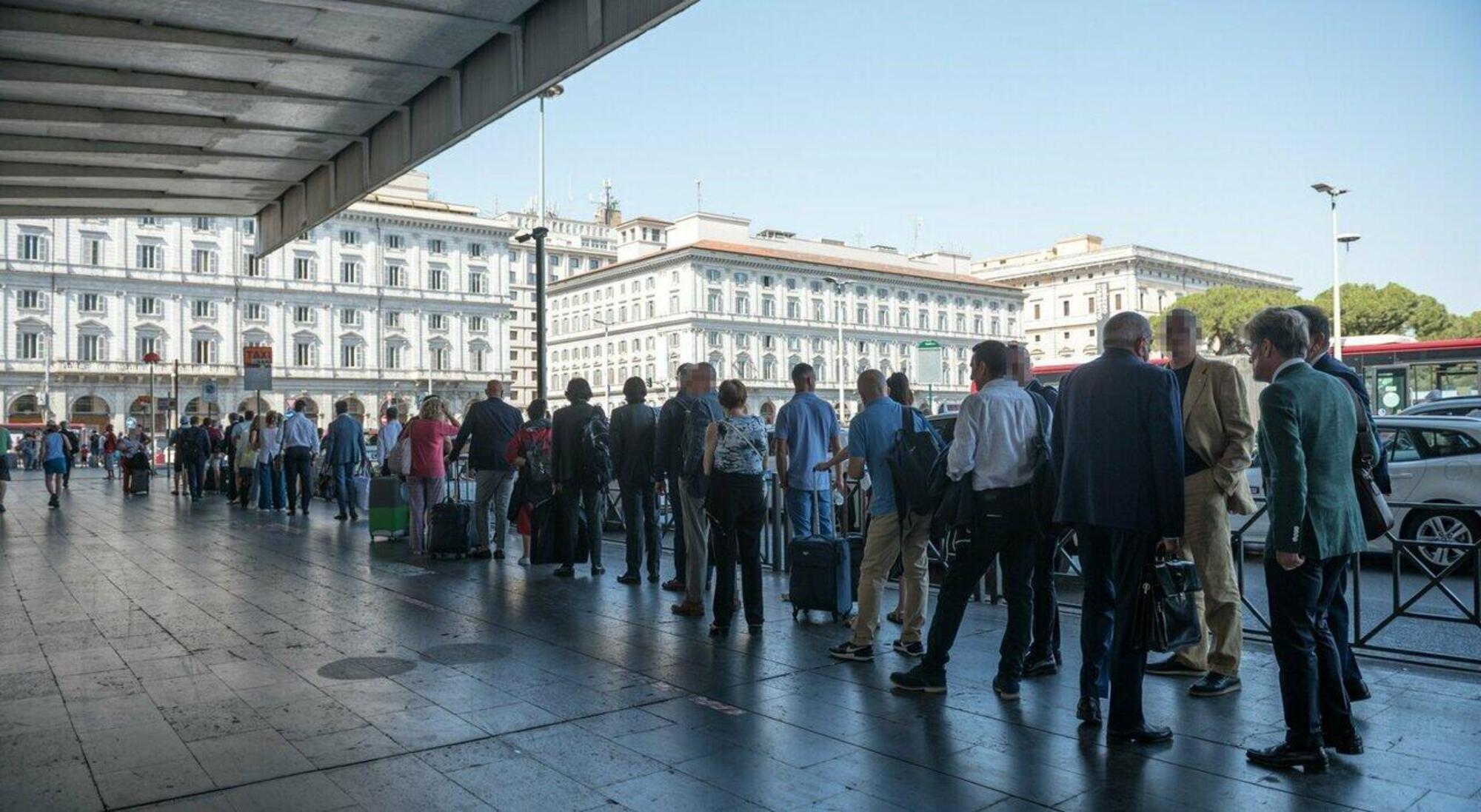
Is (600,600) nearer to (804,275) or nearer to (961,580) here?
(961,580)

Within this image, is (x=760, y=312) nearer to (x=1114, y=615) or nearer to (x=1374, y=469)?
(x=1374, y=469)

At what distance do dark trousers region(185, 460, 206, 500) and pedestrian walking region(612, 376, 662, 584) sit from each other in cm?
1778

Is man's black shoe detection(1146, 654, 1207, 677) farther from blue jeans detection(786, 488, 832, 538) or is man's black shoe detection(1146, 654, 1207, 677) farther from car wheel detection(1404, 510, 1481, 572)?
car wheel detection(1404, 510, 1481, 572)

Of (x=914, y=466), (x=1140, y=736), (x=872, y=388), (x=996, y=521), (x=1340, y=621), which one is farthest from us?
(x=872, y=388)

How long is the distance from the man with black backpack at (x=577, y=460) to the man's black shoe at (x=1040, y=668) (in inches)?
210

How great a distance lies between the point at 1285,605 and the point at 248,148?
48.8 ft

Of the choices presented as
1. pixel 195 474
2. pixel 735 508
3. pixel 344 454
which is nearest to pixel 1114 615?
pixel 735 508

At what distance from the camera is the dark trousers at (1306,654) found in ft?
15.3

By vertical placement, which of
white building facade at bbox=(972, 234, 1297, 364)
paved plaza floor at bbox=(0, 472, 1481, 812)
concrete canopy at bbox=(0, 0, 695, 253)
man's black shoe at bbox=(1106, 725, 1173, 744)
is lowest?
paved plaza floor at bbox=(0, 472, 1481, 812)

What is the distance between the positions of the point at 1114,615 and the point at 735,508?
3.10m

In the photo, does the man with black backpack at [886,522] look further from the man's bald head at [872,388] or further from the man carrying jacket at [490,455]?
the man carrying jacket at [490,455]

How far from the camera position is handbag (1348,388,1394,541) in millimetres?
5090

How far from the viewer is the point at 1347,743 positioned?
4.84 metres

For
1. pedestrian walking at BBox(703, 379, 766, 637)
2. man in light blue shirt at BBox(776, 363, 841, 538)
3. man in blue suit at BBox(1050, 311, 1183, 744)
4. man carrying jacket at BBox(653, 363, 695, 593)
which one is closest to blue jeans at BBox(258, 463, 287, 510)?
man carrying jacket at BBox(653, 363, 695, 593)
